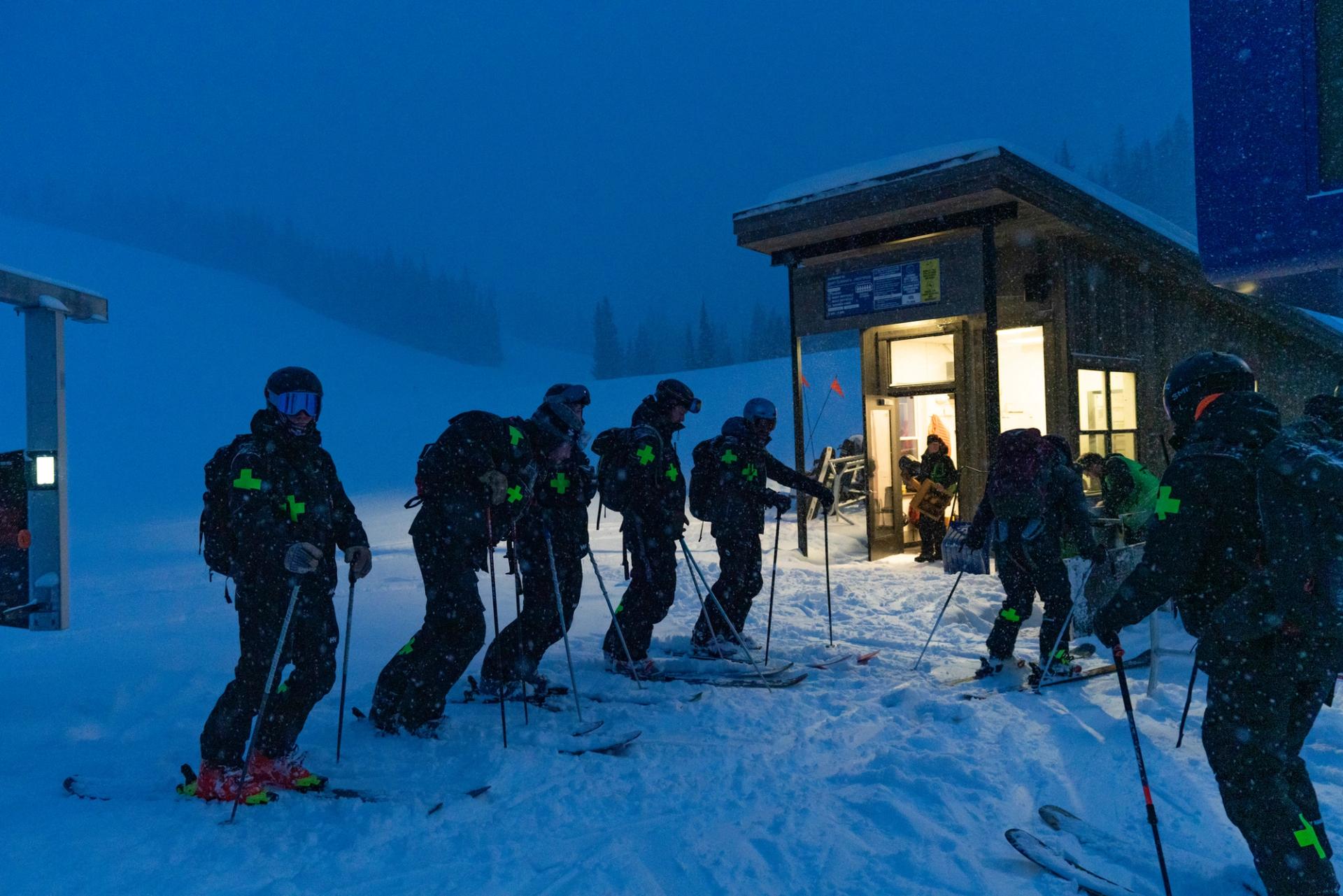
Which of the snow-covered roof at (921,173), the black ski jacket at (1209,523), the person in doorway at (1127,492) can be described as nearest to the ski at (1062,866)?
the black ski jacket at (1209,523)

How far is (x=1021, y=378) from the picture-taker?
11.8 meters

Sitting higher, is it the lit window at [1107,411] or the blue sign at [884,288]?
the blue sign at [884,288]

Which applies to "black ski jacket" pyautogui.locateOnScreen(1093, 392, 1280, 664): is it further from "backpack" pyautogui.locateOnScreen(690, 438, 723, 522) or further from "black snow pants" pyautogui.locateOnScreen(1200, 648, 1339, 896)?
"backpack" pyautogui.locateOnScreen(690, 438, 723, 522)

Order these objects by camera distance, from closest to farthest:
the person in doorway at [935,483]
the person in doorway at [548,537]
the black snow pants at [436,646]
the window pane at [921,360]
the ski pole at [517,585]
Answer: the black snow pants at [436,646], the ski pole at [517,585], the person in doorway at [548,537], the person in doorway at [935,483], the window pane at [921,360]

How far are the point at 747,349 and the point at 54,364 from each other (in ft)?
281

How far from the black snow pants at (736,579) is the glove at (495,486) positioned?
95.6 inches

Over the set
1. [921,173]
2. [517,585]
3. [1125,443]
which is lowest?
[517,585]

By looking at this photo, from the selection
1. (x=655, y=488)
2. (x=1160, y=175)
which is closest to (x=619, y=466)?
(x=655, y=488)

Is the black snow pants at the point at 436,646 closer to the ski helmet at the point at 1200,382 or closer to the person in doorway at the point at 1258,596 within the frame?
the person in doorway at the point at 1258,596

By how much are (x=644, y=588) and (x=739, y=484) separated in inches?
47.4

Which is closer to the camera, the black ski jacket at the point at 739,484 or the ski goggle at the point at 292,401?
the ski goggle at the point at 292,401

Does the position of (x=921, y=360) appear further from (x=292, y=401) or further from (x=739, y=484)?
(x=292, y=401)

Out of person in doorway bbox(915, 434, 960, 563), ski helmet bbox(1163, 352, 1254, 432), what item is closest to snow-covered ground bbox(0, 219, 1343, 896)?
ski helmet bbox(1163, 352, 1254, 432)

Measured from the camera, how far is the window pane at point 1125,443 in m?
11.4
